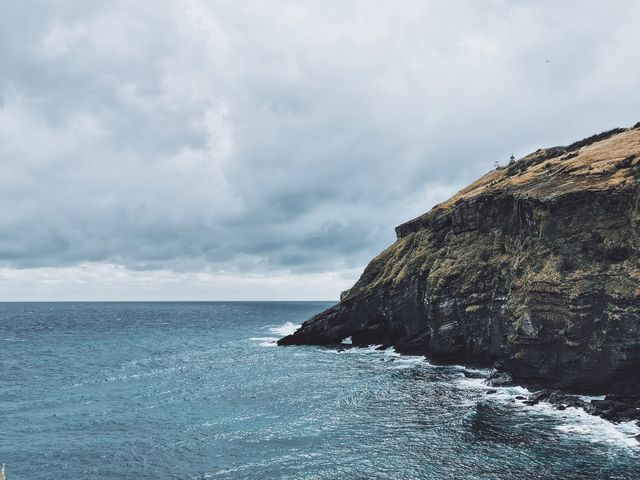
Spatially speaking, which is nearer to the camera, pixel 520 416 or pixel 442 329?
pixel 520 416

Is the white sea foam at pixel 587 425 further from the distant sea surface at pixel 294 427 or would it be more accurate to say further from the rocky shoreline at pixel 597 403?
the rocky shoreline at pixel 597 403

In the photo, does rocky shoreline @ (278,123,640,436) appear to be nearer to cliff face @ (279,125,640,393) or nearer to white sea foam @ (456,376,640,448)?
cliff face @ (279,125,640,393)

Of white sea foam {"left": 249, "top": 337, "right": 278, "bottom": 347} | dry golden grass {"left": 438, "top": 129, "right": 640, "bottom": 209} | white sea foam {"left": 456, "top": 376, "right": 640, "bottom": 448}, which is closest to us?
white sea foam {"left": 456, "top": 376, "right": 640, "bottom": 448}

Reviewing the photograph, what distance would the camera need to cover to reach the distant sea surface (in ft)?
119

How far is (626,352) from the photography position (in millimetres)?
48844

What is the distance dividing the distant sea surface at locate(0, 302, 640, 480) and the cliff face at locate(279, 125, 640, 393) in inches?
261

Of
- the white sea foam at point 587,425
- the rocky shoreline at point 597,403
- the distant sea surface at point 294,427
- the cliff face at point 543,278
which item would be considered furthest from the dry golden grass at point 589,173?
the distant sea surface at point 294,427

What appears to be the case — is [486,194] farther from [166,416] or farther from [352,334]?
[166,416]

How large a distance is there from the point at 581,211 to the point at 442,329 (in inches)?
1163

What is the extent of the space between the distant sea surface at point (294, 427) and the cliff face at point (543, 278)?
21.7ft

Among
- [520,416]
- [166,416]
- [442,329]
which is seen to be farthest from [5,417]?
[442,329]

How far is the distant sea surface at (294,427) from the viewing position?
119 feet

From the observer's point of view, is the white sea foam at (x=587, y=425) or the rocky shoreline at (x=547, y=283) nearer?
the white sea foam at (x=587, y=425)

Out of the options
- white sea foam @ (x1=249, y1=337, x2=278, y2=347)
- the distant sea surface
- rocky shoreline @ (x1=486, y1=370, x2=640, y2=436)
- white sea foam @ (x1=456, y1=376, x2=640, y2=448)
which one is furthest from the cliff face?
white sea foam @ (x1=249, y1=337, x2=278, y2=347)
